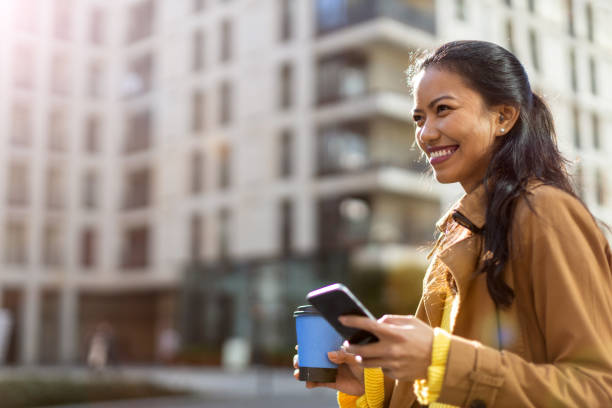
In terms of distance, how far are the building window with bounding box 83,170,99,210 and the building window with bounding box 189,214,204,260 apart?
8673mm

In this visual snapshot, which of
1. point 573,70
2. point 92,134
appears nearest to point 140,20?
point 92,134

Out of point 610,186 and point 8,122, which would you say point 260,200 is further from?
point 610,186

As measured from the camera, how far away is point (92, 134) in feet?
149

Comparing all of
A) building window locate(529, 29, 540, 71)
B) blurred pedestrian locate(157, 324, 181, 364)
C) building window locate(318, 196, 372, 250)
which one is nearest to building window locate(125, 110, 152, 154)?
→ blurred pedestrian locate(157, 324, 181, 364)

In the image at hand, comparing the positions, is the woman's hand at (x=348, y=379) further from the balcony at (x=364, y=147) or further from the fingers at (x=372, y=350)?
the balcony at (x=364, y=147)

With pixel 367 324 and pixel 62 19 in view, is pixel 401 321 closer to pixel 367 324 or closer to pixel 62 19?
pixel 367 324

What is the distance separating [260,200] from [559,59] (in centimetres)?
2958

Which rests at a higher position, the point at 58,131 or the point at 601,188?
the point at 58,131

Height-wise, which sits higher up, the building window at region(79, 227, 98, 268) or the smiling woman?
the building window at region(79, 227, 98, 268)

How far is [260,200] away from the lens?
35.2 meters

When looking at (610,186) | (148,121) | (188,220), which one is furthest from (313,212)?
(610,186)

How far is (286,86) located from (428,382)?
112 feet

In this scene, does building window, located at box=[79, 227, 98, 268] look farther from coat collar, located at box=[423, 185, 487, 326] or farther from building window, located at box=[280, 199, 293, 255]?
coat collar, located at box=[423, 185, 487, 326]

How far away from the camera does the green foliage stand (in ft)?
56.3
